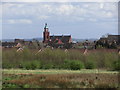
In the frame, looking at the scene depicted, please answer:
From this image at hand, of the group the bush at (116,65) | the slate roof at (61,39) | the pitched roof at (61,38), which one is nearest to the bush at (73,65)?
the bush at (116,65)

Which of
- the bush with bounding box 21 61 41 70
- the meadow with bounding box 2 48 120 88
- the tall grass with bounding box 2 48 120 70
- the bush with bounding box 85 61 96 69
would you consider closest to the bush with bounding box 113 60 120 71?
the meadow with bounding box 2 48 120 88

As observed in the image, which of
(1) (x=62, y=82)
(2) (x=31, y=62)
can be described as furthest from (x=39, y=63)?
(1) (x=62, y=82)

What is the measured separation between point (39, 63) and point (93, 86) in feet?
64.0

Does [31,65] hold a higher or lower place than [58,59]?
lower

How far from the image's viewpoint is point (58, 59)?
42125 millimetres

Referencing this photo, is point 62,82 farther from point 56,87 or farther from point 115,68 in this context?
point 115,68

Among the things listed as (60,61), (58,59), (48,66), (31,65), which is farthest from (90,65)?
(31,65)

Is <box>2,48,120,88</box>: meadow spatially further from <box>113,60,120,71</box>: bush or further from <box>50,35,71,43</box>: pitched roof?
<box>50,35,71,43</box>: pitched roof

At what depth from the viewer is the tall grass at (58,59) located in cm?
3956

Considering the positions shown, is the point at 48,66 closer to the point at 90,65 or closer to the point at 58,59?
the point at 58,59

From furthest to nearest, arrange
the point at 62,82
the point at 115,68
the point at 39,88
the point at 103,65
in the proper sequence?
the point at 103,65 < the point at 115,68 < the point at 62,82 < the point at 39,88

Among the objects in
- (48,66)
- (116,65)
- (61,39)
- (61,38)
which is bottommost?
(48,66)

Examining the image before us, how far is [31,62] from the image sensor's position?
132 feet

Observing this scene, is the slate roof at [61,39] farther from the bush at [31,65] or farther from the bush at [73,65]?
the bush at [73,65]
